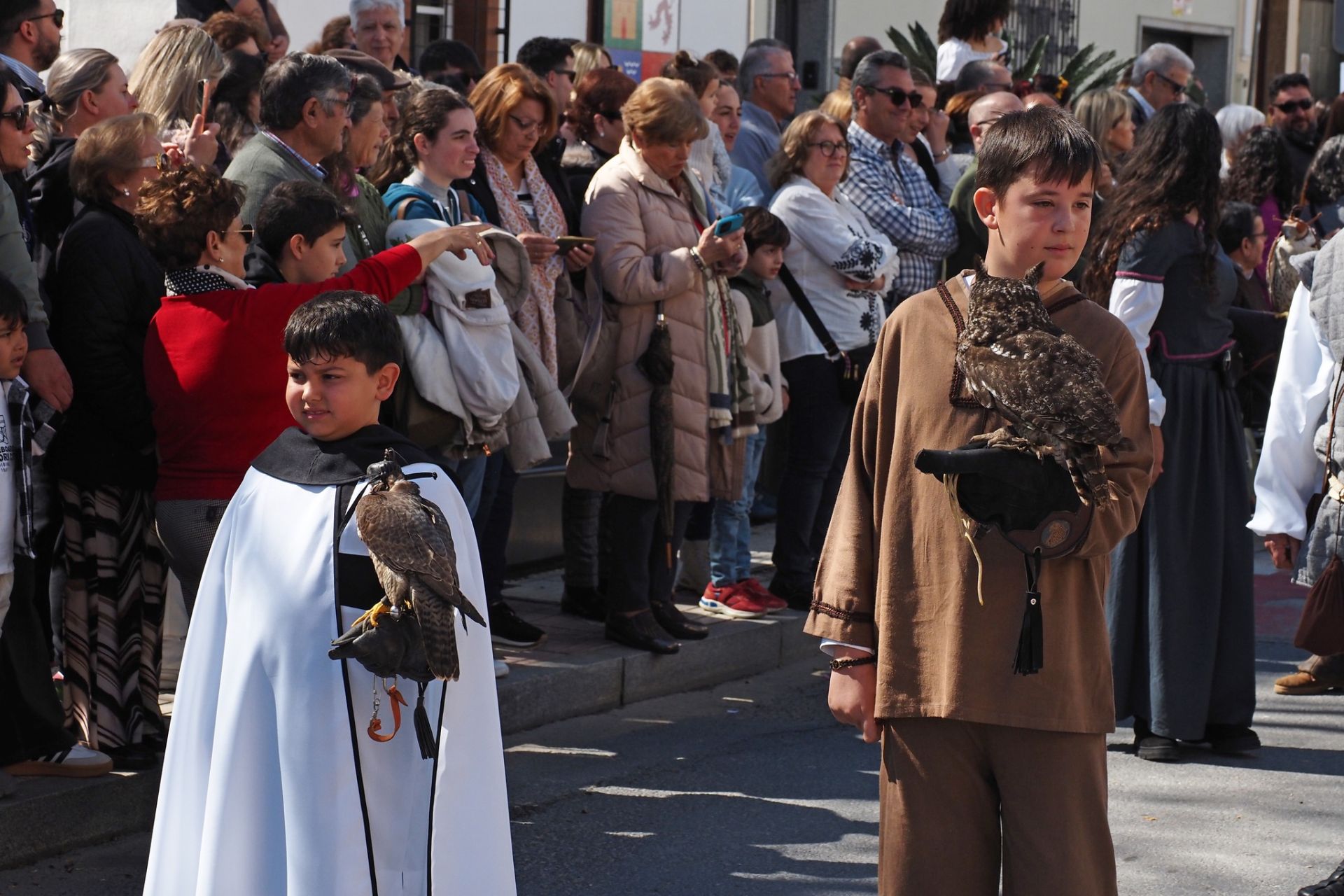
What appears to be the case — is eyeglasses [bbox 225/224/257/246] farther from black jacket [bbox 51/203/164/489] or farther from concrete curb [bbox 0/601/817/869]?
concrete curb [bbox 0/601/817/869]

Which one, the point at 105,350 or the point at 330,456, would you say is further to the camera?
the point at 105,350

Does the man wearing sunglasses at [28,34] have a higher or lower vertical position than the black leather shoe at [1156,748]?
higher

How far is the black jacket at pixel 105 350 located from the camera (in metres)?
5.12

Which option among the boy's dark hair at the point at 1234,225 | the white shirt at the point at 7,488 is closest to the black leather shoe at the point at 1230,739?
the boy's dark hair at the point at 1234,225

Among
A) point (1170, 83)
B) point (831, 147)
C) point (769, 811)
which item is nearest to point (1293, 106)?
point (1170, 83)

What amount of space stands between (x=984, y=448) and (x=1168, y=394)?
137 inches

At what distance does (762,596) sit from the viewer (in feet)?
25.1

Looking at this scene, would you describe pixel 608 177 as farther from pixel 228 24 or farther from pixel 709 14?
pixel 709 14

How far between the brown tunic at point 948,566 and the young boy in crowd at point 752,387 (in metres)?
3.82

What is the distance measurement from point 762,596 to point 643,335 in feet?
5.00

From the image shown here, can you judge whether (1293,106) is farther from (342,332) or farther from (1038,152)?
(342,332)

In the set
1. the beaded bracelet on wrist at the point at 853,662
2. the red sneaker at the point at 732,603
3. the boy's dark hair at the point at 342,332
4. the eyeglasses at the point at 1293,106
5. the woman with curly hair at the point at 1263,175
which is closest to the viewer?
the beaded bracelet on wrist at the point at 853,662

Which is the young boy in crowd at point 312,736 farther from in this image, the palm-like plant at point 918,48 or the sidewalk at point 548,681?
the palm-like plant at point 918,48

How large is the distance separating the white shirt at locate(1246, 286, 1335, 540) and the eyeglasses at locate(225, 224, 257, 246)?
3.06 m
